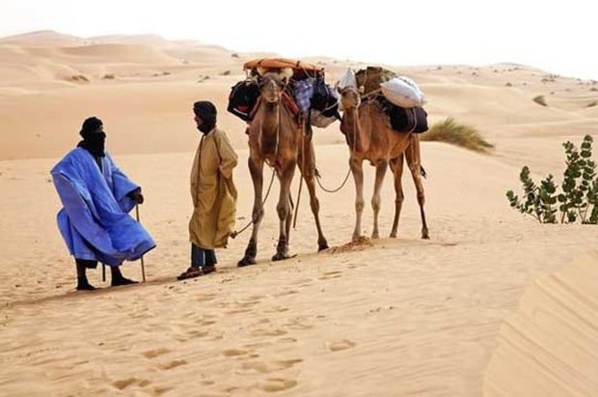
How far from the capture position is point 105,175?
798 cm

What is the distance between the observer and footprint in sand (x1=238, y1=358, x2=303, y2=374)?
4461 millimetres

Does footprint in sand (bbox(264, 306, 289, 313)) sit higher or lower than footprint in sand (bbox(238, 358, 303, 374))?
lower

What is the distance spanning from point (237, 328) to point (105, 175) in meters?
3.16

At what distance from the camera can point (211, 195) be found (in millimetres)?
8266

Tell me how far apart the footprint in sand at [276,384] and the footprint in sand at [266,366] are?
16cm

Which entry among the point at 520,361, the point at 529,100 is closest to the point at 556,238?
the point at 520,361

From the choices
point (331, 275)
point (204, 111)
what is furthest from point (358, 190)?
point (331, 275)

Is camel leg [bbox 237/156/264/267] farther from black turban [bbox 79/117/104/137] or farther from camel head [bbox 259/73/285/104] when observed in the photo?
black turban [bbox 79/117/104/137]

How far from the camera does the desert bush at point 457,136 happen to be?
2361cm

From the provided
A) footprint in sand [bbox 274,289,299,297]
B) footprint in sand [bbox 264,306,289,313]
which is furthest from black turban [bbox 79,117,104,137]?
footprint in sand [bbox 264,306,289,313]

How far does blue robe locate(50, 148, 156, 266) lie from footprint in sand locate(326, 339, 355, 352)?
3.51 metres

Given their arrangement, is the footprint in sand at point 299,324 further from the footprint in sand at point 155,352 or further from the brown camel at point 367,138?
the brown camel at point 367,138

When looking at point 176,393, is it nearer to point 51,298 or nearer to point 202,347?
point 202,347

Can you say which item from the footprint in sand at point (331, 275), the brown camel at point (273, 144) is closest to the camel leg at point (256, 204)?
the brown camel at point (273, 144)
